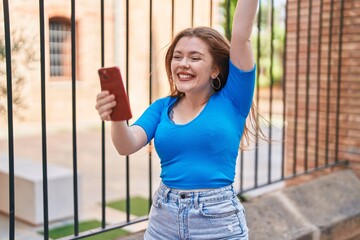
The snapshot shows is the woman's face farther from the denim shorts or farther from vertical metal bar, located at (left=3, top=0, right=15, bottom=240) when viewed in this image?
vertical metal bar, located at (left=3, top=0, right=15, bottom=240)

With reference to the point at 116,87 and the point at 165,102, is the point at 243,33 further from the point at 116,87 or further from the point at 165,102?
the point at 116,87

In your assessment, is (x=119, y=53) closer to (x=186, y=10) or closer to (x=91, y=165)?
(x=186, y=10)

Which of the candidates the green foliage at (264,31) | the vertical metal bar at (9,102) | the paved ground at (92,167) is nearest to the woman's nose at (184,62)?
the vertical metal bar at (9,102)

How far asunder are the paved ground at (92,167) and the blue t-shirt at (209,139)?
261cm

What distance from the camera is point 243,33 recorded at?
1.94m

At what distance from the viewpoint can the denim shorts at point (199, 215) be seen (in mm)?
1916

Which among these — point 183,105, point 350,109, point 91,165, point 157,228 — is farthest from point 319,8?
point 91,165

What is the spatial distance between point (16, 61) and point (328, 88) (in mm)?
2538

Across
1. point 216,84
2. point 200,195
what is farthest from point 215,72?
point 200,195

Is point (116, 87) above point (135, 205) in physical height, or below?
above

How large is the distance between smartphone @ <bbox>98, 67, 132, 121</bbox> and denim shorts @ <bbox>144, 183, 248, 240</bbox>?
435 mm

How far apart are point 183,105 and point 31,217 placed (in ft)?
12.4

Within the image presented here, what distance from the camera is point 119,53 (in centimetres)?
1554

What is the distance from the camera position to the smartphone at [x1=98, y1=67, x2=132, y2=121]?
64.9 inches
